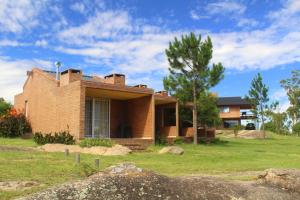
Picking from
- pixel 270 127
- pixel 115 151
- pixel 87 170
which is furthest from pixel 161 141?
pixel 270 127

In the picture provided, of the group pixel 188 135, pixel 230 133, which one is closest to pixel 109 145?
pixel 188 135

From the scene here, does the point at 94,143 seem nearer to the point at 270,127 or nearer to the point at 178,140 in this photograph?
the point at 178,140

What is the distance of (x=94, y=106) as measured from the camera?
28.1 metres

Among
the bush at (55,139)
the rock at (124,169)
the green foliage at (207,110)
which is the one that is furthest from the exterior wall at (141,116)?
the rock at (124,169)

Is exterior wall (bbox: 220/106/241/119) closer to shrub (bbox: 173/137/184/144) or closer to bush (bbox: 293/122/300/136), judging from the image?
bush (bbox: 293/122/300/136)

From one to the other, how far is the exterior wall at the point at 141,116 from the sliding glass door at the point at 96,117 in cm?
192

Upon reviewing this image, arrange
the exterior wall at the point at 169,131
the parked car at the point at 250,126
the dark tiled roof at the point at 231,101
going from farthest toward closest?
the dark tiled roof at the point at 231,101, the parked car at the point at 250,126, the exterior wall at the point at 169,131

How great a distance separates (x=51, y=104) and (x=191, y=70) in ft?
33.3

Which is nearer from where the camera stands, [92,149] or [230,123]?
[92,149]

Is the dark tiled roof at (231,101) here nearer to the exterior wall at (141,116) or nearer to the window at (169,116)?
the window at (169,116)

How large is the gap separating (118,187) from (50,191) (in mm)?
551

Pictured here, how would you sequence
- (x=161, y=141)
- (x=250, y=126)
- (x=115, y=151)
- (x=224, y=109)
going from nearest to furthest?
(x=115, y=151) → (x=161, y=141) → (x=250, y=126) → (x=224, y=109)

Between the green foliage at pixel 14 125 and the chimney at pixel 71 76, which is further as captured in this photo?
the green foliage at pixel 14 125

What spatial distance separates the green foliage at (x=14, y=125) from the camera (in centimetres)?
2999
